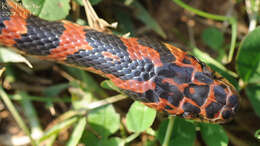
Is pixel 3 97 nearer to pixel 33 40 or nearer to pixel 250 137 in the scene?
pixel 33 40

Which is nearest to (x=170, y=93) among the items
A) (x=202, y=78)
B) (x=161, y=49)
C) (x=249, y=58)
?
(x=202, y=78)

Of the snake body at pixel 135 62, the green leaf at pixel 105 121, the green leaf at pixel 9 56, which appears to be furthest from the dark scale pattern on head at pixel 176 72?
the green leaf at pixel 9 56

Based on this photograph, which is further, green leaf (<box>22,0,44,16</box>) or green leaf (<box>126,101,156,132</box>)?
green leaf (<box>22,0,44,16</box>)

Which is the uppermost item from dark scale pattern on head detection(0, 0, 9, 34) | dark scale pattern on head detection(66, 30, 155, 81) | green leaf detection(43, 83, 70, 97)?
dark scale pattern on head detection(0, 0, 9, 34)

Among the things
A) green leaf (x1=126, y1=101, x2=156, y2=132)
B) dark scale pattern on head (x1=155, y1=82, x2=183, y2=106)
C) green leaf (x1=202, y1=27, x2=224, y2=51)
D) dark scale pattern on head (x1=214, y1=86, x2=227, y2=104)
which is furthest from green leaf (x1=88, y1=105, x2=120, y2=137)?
green leaf (x1=202, y1=27, x2=224, y2=51)

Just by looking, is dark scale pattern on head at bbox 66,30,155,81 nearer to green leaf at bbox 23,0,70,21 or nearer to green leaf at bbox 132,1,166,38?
green leaf at bbox 23,0,70,21

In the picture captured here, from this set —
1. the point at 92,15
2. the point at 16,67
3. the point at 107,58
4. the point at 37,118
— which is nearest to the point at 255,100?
the point at 107,58

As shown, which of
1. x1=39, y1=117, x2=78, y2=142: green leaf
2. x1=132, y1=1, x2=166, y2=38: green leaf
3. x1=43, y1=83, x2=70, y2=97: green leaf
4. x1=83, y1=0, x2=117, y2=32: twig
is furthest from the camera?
x1=132, y1=1, x2=166, y2=38: green leaf
